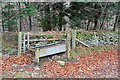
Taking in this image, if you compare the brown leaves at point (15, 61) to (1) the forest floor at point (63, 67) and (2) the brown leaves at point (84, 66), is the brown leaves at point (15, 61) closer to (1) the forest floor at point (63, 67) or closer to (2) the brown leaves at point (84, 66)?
(1) the forest floor at point (63, 67)

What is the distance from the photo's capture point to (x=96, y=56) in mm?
3988

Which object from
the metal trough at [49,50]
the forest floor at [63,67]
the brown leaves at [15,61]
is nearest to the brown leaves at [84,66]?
the forest floor at [63,67]

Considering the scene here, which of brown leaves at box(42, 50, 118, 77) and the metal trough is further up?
the metal trough

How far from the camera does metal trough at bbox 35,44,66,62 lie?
3.58m

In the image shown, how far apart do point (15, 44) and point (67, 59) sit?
119 cm

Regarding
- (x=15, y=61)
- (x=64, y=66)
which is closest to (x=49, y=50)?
(x=64, y=66)

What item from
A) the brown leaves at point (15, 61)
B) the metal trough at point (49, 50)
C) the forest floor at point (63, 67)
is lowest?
the forest floor at point (63, 67)

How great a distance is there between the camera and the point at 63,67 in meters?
3.49

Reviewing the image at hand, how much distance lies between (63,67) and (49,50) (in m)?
0.40

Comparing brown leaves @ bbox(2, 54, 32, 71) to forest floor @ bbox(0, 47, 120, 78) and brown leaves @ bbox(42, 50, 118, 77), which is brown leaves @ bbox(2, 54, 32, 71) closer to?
forest floor @ bbox(0, 47, 120, 78)

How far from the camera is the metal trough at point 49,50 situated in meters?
3.58

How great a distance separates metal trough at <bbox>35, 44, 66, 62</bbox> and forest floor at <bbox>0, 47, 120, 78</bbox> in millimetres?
153

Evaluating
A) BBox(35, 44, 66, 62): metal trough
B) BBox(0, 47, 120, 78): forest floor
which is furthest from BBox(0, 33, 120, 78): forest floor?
BBox(35, 44, 66, 62): metal trough

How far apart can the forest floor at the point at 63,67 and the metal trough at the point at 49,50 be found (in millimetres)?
153
